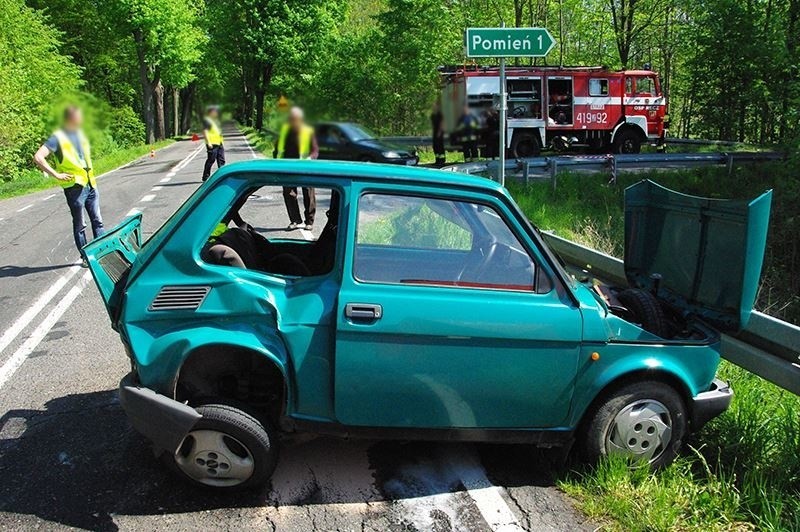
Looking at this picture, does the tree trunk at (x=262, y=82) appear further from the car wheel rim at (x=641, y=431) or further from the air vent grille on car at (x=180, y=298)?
the car wheel rim at (x=641, y=431)

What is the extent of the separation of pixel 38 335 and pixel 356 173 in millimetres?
4121

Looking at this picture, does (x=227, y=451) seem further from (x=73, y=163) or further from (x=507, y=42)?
(x=73, y=163)

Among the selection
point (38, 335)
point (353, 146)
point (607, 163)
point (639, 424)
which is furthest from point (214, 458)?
point (607, 163)

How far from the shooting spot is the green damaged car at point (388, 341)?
3.06 m

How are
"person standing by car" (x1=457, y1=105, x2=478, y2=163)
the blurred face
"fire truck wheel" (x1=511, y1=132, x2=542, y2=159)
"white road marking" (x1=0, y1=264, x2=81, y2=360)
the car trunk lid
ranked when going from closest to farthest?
the car trunk lid < "white road marking" (x1=0, y1=264, x2=81, y2=360) < "person standing by car" (x1=457, y1=105, x2=478, y2=163) < the blurred face < "fire truck wheel" (x1=511, y1=132, x2=542, y2=159)

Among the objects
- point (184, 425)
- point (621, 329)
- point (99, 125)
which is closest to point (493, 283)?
point (621, 329)

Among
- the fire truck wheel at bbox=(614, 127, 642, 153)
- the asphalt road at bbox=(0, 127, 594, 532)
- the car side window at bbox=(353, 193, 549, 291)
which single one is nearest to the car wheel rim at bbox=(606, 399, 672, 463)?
the asphalt road at bbox=(0, 127, 594, 532)

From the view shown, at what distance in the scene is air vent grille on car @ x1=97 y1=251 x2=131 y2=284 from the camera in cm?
340

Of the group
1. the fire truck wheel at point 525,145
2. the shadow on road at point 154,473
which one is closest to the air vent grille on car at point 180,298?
the shadow on road at point 154,473

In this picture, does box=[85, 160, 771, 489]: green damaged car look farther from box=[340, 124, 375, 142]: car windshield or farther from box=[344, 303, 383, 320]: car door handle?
box=[340, 124, 375, 142]: car windshield

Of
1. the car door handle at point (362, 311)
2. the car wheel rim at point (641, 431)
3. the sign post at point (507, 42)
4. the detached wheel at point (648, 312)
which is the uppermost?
the sign post at point (507, 42)

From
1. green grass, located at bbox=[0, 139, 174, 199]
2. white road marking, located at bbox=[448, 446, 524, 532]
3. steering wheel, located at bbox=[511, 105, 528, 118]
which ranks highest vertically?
steering wheel, located at bbox=[511, 105, 528, 118]

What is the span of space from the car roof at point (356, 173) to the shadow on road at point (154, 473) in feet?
5.33

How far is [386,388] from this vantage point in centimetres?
Result: 309
